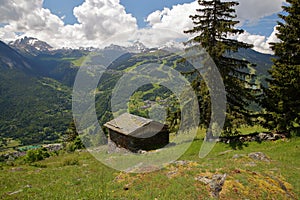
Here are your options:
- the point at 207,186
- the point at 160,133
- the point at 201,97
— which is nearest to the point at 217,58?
the point at 201,97

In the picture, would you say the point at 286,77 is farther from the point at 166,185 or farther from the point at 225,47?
the point at 166,185

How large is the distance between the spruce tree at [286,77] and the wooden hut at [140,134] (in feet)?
44.3

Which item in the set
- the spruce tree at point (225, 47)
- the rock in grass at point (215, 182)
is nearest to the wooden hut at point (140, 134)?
the spruce tree at point (225, 47)

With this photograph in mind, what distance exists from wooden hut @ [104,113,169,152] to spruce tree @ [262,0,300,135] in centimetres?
1349

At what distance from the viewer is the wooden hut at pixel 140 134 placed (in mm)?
30438

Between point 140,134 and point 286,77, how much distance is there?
59.8 feet

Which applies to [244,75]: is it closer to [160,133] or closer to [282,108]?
[282,108]

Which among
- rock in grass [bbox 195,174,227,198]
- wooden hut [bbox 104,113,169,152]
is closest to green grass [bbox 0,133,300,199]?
rock in grass [bbox 195,174,227,198]

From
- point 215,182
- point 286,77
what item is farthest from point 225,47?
point 215,182

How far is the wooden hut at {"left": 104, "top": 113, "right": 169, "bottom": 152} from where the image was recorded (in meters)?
30.4

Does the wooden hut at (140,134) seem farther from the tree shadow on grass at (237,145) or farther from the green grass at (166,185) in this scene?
the green grass at (166,185)

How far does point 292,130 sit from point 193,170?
1507cm

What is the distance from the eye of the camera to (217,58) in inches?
962

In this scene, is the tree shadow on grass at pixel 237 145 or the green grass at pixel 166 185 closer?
the green grass at pixel 166 185
